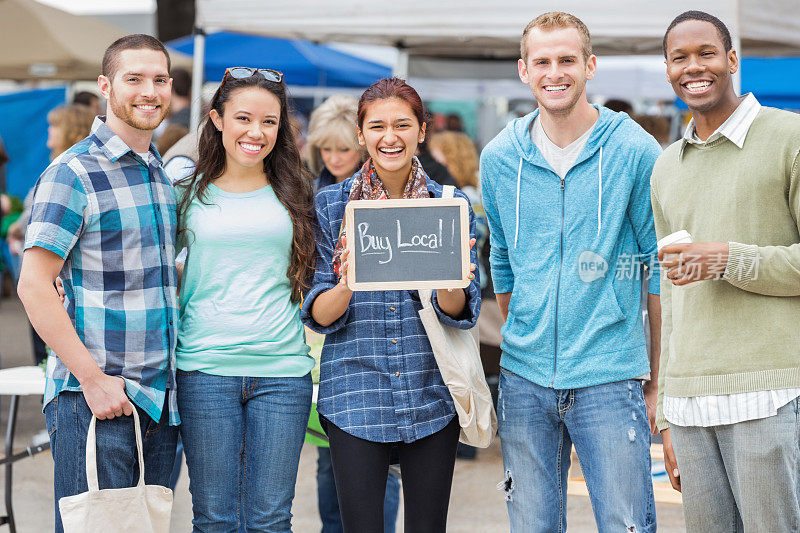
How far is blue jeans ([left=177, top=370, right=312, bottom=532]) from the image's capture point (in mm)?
3201

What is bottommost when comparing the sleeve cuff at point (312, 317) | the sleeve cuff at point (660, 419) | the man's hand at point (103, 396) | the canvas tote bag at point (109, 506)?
the canvas tote bag at point (109, 506)

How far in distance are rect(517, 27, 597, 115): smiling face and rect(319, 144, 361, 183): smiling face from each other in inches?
68.0

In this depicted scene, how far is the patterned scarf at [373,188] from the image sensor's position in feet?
10.6

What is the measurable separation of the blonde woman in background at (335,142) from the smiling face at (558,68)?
1640 mm

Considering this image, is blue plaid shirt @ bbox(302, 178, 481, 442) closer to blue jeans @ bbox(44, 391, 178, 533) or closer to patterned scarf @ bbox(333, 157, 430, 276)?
patterned scarf @ bbox(333, 157, 430, 276)

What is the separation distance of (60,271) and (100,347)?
0.29m

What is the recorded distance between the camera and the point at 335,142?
476cm

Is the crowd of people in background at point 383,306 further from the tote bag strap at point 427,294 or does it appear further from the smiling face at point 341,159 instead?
the smiling face at point 341,159

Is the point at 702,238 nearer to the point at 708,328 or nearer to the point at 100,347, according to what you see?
the point at 708,328

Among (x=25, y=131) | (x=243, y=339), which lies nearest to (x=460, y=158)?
(x=243, y=339)

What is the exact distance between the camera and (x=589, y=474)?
3.16 metres

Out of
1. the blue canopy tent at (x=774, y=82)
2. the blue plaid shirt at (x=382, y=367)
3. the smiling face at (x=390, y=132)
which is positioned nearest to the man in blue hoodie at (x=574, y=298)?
the blue plaid shirt at (x=382, y=367)

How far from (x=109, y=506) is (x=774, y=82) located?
1082cm

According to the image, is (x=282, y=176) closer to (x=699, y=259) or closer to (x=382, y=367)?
(x=382, y=367)
